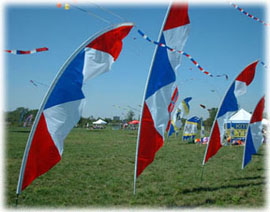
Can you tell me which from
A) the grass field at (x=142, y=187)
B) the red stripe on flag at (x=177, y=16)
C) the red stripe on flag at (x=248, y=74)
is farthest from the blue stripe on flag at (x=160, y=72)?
the red stripe on flag at (x=248, y=74)

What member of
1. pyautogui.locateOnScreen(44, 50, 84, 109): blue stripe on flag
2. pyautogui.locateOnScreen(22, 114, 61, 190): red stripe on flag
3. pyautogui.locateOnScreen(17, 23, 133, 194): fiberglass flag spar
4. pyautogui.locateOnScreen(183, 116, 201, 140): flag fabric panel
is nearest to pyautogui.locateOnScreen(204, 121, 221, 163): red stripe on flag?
pyautogui.locateOnScreen(17, 23, 133, 194): fiberglass flag spar

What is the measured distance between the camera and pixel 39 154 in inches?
163

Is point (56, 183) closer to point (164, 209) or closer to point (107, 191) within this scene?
point (107, 191)

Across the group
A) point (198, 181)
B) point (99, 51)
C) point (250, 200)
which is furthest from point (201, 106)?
point (99, 51)

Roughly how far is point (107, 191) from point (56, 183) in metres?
1.83

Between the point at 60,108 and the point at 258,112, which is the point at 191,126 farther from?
the point at 60,108

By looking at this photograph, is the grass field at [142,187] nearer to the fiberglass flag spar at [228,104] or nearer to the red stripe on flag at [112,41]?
the fiberglass flag spar at [228,104]

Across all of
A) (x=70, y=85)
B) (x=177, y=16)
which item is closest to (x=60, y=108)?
(x=70, y=85)

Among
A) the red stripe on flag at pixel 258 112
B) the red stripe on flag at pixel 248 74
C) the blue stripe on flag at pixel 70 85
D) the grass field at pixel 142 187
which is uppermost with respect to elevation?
the red stripe on flag at pixel 248 74

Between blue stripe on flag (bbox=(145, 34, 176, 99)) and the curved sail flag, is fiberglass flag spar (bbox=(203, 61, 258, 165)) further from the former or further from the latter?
blue stripe on flag (bbox=(145, 34, 176, 99))

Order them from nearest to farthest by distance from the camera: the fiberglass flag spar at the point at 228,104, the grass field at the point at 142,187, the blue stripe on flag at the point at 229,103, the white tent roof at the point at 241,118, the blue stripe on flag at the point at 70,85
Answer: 1. the blue stripe on flag at the point at 70,85
2. the grass field at the point at 142,187
3. the fiberglass flag spar at the point at 228,104
4. the blue stripe on flag at the point at 229,103
5. the white tent roof at the point at 241,118

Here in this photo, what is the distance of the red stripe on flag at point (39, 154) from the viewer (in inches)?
159

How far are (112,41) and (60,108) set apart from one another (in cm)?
163

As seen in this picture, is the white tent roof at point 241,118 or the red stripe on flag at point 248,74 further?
the white tent roof at point 241,118
